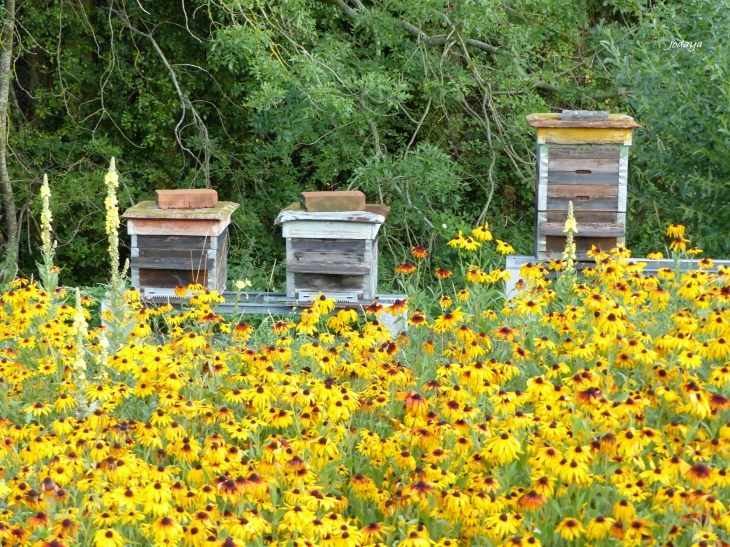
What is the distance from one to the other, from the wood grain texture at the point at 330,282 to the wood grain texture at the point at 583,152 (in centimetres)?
133

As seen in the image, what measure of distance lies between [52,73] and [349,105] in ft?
10.5

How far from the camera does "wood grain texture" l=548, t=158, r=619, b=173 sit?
589 centimetres

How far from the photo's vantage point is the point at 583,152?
19.4 feet

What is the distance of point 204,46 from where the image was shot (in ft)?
28.7

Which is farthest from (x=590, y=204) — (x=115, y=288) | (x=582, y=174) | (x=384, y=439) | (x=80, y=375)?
(x=80, y=375)

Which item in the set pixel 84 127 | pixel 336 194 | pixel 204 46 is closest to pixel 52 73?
pixel 84 127

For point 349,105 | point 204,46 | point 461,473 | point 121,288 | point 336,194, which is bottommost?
point 461,473

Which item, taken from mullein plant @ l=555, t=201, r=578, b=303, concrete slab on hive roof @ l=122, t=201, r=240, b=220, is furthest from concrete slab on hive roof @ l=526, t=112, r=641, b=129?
concrete slab on hive roof @ l=122, t=201, r=240, b=220

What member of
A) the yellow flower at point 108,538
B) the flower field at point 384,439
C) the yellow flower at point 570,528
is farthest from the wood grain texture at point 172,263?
the yellow flower at point 570,528

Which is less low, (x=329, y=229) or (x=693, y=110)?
(x=693, y=110)

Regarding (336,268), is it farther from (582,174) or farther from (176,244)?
(582,174)

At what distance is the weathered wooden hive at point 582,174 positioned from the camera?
5875mm

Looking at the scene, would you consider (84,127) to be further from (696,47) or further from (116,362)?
(116,362)

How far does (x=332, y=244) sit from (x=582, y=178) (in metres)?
1.49
